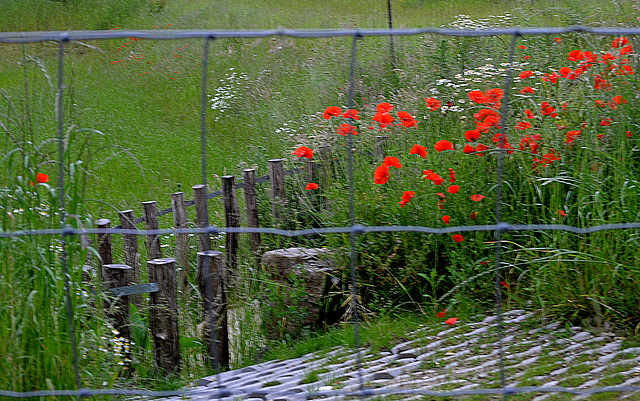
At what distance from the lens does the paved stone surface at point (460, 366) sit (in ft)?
9.47

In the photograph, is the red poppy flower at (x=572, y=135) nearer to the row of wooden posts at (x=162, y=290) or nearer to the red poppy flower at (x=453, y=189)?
the red poppy flower at (x=453, y=189)

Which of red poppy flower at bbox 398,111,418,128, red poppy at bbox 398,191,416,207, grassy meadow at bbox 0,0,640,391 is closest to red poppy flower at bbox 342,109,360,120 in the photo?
grassy meadow at bbox 0,0,640,391

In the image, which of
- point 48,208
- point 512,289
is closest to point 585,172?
point 512,289

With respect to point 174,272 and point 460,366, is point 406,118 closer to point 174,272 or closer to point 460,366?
point 460,366

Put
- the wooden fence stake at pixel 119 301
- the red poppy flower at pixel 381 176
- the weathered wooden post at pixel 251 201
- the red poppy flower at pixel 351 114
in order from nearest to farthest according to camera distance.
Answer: the red poppy flower at pixel 351 114
the wooden fence stake at pixel 119 301
the red poppy flower at pixel 381 176
the weathered wooden post at pixel 251 201

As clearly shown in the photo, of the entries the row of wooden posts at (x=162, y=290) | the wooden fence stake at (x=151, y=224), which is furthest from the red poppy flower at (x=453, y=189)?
the wooden fence stake at (x=151, y=224)

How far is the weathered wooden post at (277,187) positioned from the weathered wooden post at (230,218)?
38 centimetres

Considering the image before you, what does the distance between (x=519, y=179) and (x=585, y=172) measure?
537 mm

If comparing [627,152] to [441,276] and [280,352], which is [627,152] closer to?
[441,276]

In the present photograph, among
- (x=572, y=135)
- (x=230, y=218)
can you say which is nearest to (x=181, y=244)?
(x=230, y=218)

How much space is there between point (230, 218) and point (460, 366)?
233 centimetres

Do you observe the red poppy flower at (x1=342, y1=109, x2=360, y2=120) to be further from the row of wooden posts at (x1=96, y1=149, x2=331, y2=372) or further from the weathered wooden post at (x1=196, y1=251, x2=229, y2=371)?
the weathered wooden post at (x1=196, y1=251, x2=229, y2=371)

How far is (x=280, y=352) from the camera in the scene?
382 centimetres

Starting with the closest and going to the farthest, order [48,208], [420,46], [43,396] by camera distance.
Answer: [43,396], [48,208], [420,46]
